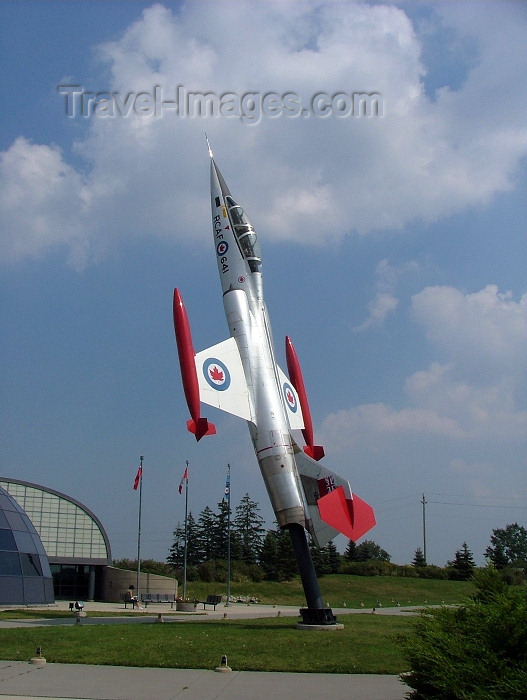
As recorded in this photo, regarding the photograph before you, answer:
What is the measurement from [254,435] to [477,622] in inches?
593

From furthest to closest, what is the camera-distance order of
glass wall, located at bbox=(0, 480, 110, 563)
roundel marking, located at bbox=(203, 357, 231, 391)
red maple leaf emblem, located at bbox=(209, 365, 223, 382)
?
glass wall, located at bbox=(0, 480, 110, 563)
red maple leaf emblem, located at bbox=(209, 365, 223, 382)
roundel marking, located at bbox=(203, 357, 231, 391)

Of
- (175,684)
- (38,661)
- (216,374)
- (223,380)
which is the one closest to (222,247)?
(216,374)

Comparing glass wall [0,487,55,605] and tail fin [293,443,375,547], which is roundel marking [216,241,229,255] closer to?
tail fin [293,443,375,547]

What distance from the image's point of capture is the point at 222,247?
85.0ft

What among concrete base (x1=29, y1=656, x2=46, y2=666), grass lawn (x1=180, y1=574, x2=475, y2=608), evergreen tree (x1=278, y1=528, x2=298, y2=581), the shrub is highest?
the shrub

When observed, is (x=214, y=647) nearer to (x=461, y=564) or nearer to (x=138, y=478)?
(x=138, y=478)

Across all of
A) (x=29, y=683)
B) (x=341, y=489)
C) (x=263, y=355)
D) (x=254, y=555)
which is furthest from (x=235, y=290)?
(x=254, y=555)

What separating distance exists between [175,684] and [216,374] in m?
12.0

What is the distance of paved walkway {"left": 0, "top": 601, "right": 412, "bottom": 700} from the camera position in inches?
436

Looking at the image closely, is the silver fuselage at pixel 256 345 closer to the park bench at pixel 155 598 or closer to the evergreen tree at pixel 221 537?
the park bench at pixel 155 598

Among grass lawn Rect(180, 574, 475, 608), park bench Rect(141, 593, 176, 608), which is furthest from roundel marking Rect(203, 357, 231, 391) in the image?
grass lawn Rect(180, 574, 475, 608)

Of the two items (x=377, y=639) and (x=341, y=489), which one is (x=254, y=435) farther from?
(x=377, y=639)

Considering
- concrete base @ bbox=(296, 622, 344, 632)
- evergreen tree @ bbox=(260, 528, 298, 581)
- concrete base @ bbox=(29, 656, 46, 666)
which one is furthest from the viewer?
evergreen tree @ bbox=(260, 528, 298, 581)

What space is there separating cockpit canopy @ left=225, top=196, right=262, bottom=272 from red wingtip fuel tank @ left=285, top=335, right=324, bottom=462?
394cm
